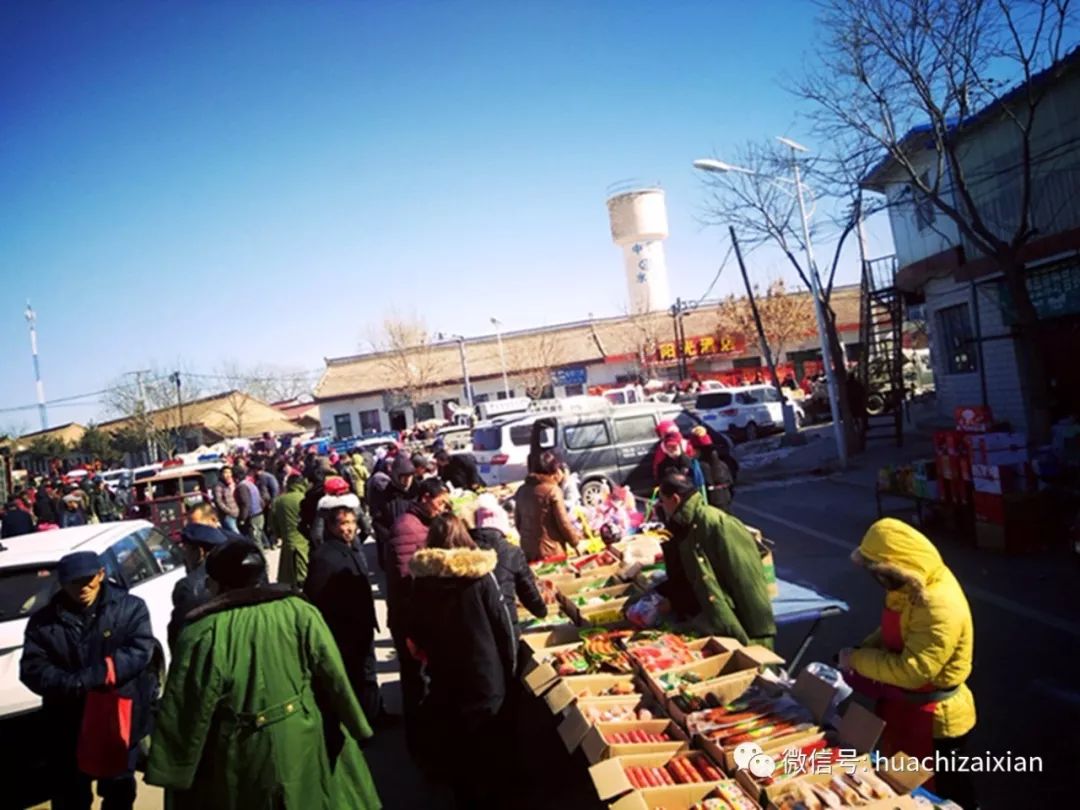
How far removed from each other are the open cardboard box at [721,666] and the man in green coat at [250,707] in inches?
64.2

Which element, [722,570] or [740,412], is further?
[740,412]

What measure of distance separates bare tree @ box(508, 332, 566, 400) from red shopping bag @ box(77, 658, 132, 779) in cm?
4087

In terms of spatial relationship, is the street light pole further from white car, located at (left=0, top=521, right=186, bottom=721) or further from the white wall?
white car, located at (left=0, top=521, right=186, bottom=721)

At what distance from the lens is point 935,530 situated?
32.7ft

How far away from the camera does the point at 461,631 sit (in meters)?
3.97

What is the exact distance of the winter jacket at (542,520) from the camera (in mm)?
7043

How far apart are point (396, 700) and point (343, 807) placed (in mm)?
3538

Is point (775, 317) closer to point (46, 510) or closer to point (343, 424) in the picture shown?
point (343, 424)

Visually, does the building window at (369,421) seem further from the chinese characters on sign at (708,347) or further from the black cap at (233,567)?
the black cap at (233,567)

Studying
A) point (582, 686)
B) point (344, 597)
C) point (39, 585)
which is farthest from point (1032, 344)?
point (39, 585)

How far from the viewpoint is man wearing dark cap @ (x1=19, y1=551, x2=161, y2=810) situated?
4141mm

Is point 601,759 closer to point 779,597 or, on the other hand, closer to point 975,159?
point 779,597

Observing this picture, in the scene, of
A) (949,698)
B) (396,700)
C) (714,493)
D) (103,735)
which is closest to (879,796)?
(949,698)

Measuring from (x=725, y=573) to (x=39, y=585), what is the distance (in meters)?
5.66
